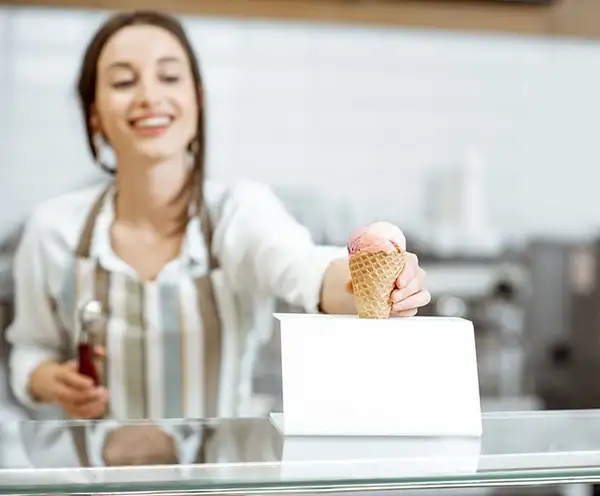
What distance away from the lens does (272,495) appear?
65cm

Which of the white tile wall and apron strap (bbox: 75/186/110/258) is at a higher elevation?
the white tile wall

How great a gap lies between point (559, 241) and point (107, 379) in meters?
0.97

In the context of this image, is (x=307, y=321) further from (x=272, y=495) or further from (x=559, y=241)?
(x=559, y=241)

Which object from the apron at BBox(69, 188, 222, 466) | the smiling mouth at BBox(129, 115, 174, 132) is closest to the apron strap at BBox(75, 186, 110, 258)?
the apron at BBox(69, 188, 222, 466)

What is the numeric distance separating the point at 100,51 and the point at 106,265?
1.37 ft

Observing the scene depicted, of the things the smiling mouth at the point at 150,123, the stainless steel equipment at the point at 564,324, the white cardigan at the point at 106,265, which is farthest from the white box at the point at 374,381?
the stainless steel equipment at the point at 564,324

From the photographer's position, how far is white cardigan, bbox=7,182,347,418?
1.64 metres

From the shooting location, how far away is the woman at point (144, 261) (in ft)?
5.39

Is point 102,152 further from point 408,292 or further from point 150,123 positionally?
point 408,292

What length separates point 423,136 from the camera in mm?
1794

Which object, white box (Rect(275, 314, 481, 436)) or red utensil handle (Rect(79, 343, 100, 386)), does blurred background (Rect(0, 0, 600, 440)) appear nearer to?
red utensil handle (Rect(79, 343, 100, 386))

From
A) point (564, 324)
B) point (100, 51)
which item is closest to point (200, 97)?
point (100, 51)

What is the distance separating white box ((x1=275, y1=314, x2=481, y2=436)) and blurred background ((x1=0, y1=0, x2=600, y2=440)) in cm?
94

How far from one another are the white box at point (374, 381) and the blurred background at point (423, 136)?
94 centimetres
